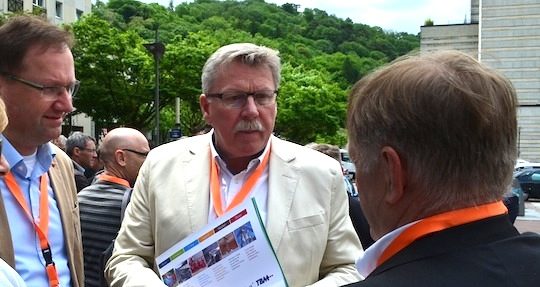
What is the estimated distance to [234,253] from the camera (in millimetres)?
2219

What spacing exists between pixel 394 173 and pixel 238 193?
1.26m

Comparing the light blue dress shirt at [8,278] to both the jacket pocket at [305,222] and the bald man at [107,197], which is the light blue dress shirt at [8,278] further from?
the bald man at [107,197]

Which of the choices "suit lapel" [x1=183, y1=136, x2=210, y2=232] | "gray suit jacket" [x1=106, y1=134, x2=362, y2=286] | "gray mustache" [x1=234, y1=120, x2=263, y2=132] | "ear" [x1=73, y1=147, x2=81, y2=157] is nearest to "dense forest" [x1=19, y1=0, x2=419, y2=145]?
"gray suit jacket" [x1=106, y1=134, x2=362, y2=286]

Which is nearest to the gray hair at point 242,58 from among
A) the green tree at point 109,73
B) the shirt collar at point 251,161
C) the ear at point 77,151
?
the shirt collar at point 251,161

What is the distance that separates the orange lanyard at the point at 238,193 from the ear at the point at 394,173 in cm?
118

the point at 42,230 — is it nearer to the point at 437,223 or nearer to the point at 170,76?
the point at 437,223

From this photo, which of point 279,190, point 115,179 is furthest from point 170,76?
point 279,190

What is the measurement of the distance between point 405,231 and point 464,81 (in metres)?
0.39

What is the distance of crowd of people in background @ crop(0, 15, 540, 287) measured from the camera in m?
1.51

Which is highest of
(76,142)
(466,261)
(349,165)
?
(466,261)

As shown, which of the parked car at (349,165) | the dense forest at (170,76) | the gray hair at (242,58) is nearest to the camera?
the parked car at (349,165)

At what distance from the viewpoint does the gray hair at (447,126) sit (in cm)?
147

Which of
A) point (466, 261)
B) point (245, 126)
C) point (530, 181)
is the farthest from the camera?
point (530, 181)

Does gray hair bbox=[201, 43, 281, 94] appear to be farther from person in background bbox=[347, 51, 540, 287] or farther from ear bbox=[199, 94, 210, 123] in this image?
person in background bbox=[347, 51, 540, 287]
